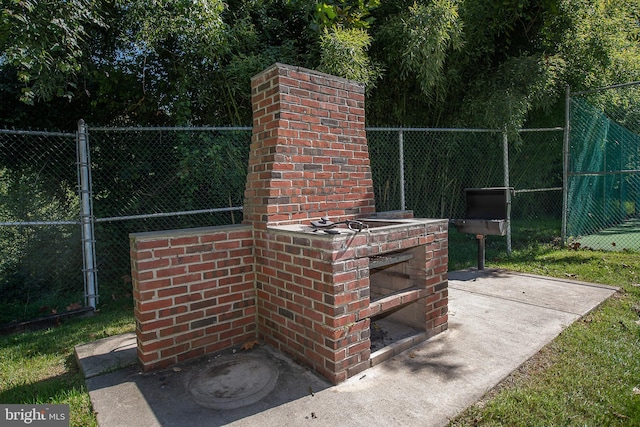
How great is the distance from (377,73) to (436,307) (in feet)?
10.8

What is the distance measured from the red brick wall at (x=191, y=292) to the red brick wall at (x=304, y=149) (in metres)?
0.39

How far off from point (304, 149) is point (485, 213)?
3238 mm

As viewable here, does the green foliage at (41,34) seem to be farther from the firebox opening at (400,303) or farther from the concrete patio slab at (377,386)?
the firebox opening at (400,303)

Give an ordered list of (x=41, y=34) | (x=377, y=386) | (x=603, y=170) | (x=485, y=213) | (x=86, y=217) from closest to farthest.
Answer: (x=377, y=386), (x=41, y=34), (x=86, y=217), (x=485, y=213), (x=603, y=170)

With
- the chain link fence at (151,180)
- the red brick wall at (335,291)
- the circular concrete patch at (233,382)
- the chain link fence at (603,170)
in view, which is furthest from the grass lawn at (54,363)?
the chain link fence at (603,170)

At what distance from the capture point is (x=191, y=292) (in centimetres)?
265

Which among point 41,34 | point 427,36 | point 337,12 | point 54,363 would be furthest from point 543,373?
point 41,34

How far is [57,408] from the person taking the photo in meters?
2.10

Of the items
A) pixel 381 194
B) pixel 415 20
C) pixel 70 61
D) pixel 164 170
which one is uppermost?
pixel 415 20

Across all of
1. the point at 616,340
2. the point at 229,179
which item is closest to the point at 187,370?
the point at 229,179

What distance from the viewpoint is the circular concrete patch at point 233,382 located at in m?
2.14

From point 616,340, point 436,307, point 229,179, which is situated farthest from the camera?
point 229,179

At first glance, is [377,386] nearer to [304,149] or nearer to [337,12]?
[304,149]

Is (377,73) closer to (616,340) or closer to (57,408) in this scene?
(616,340)
